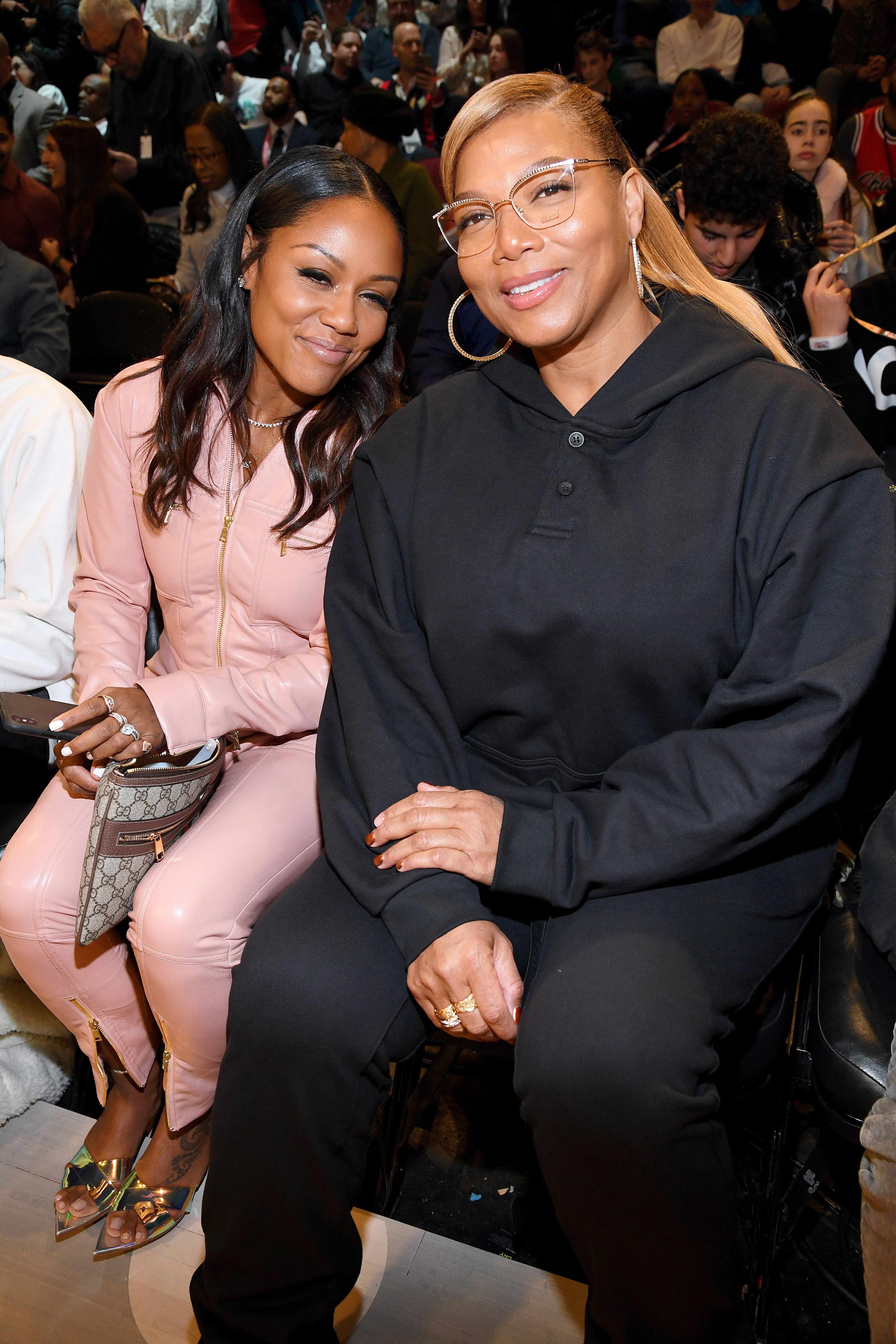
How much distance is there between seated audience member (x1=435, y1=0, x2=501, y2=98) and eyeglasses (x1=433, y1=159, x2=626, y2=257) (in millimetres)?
5700

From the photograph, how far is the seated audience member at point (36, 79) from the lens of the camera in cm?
687

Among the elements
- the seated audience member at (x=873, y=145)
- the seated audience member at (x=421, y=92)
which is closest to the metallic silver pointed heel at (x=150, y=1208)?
the seated audience member at (x=873, y=145)

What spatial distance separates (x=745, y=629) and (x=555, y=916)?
1.53 ft

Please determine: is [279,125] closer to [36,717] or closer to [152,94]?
[152,94]

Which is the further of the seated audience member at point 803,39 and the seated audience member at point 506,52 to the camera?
the seated audience member at point 506,52

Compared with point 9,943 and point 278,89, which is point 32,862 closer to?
point 9,943

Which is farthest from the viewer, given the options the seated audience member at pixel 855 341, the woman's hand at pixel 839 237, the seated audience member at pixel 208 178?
the seated audience member at pixel 208 178

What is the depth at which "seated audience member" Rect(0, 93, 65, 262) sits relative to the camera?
4.82 m

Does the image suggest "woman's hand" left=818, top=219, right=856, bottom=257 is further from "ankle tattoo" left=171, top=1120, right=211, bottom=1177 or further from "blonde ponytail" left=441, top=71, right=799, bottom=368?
"ankle tattoo" left=171, top=1120, right=211, bottom=1177

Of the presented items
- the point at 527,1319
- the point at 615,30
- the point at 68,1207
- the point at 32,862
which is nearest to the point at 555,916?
the point at 527,1319

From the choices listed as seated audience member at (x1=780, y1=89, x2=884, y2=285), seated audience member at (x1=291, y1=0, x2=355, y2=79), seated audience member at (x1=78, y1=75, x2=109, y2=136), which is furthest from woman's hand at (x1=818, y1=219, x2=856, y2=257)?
seated audience member at (x1=78, y1=75, x2=109, y2=136)

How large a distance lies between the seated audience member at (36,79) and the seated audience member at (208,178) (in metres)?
2.35

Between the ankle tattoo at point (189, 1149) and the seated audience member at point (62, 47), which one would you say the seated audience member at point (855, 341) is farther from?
the seated audience member at point (62, 47)

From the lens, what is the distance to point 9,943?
1612 millimetres
